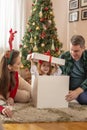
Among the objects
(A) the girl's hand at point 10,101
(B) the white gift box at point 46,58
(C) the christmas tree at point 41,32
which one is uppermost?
(C) the christmas tree at point 41,32

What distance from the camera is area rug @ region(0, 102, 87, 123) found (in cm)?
221

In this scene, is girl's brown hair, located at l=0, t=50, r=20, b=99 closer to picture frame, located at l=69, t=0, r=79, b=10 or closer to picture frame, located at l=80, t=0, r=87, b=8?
picture frame, located at l=80, t=0, r=87, b=8

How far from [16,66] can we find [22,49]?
1.75 m

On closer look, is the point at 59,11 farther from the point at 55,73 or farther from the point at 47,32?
the point at 55,73

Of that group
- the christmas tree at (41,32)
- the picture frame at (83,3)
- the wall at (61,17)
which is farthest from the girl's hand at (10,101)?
the wall at (61,17)

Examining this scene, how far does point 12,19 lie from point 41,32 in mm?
792

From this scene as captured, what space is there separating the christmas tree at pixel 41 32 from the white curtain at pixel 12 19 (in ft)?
1.77

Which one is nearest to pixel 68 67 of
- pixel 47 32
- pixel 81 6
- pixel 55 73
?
pixel 55 73

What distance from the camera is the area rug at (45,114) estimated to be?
2.21 metres

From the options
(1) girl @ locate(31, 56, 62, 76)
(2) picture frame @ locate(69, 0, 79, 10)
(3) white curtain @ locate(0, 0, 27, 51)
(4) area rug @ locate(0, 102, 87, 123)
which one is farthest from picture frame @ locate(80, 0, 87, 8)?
(4) area rug @ locate(0, 102, 87, 123)

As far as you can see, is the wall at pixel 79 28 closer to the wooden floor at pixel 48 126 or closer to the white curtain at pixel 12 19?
the white curtain at pixel 12 19

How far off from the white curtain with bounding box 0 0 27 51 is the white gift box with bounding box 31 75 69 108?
2414mm

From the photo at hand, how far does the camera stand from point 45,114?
2375mm

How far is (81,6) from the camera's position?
4.77 m
